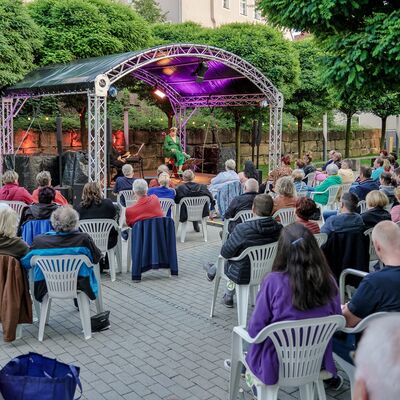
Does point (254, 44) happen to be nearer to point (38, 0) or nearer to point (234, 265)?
point (38, 0)

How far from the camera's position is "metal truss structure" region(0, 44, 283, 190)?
1141cm

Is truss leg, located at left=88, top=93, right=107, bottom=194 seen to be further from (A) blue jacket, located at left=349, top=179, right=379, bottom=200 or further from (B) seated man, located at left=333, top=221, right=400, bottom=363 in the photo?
(B) seated man, located at left=333, top=221, right=400, bottom=363

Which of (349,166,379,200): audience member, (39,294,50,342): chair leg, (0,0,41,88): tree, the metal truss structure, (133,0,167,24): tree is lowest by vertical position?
(39,294,50,342): chair leg

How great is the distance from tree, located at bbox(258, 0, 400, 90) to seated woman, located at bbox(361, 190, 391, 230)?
2.35m

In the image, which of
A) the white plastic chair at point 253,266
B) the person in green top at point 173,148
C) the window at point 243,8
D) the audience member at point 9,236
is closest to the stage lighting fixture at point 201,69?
the person in green top at point 173,148

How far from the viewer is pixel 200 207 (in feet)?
29.2

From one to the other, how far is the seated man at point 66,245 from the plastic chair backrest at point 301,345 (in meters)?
2.33

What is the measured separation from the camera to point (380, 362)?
4.61ft

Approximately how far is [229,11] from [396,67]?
106 feet

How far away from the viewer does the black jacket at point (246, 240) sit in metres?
4.75

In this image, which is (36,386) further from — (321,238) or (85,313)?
(321,238)

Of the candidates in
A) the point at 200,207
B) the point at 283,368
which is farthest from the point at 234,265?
the point at 200,207

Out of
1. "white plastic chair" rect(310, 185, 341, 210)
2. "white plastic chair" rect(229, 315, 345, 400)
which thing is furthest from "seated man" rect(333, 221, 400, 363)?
"white plastic chair" rect(310, 185, 341, 210)

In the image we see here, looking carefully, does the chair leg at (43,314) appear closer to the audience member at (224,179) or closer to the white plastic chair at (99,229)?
the white plastic chair at (99,229)
